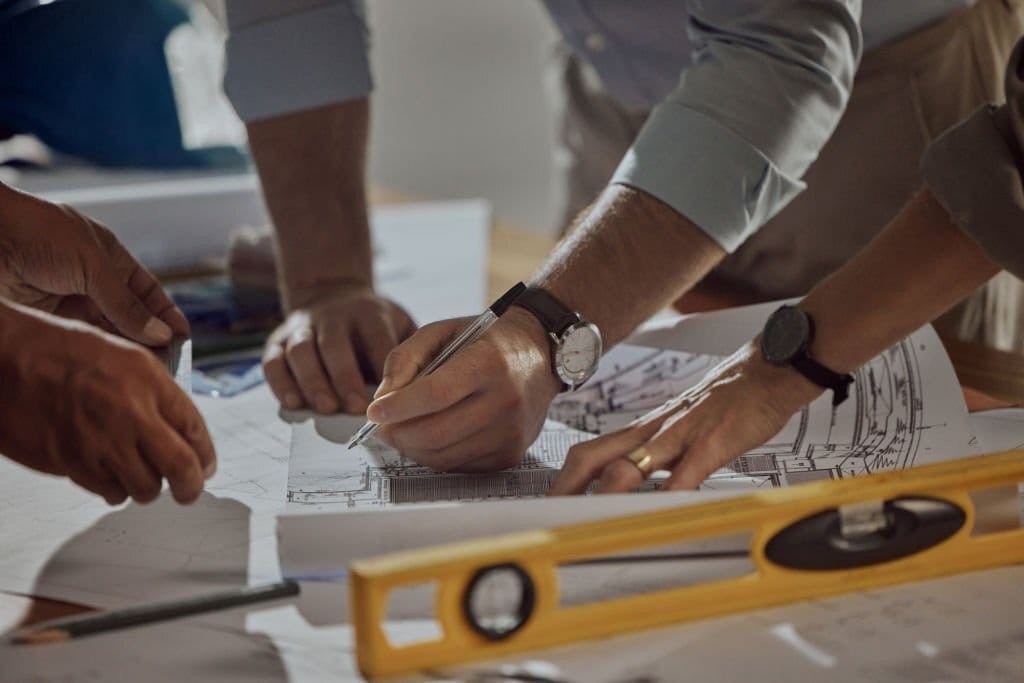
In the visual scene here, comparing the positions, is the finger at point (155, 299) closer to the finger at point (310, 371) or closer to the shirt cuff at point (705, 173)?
the finger at point (310, 371)

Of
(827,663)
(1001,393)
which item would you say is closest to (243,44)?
(1001,393)

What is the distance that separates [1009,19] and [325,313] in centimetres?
84

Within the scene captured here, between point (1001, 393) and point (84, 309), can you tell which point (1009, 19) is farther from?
point (84, 309)

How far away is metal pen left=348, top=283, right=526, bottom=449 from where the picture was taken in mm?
900

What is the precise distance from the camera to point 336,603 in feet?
2.40

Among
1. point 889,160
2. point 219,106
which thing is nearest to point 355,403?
point 889,160

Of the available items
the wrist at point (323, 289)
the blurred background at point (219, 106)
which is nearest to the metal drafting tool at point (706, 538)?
the wrist at point (323, 289)

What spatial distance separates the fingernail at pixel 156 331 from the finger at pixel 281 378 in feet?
0.42

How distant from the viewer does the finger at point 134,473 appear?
0.73 meters

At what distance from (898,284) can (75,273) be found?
69 centimetres

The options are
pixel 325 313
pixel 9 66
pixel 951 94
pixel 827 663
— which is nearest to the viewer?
pixel 827 663

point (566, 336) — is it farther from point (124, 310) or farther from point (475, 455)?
point (124, 310)

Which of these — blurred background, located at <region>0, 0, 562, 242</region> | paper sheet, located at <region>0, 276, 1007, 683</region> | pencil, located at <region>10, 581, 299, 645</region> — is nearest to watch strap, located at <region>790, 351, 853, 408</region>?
paper sheet, located at <region>0, 276, 1007, 683</region>

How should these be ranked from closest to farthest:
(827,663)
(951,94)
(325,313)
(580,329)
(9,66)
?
(827,663), (580,329), (325,313), (951,94), (9,66)
